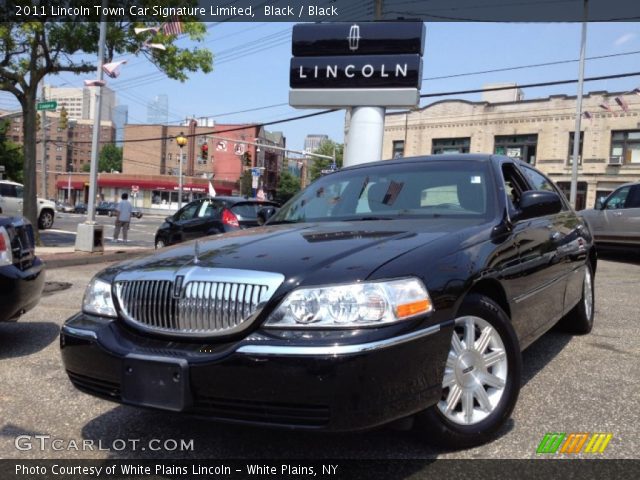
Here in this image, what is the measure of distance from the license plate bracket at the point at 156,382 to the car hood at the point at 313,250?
1.53ft

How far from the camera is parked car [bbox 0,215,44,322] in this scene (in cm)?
433

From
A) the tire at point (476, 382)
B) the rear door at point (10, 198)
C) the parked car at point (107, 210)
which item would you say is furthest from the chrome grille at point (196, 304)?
the parked car at point (107, 210)

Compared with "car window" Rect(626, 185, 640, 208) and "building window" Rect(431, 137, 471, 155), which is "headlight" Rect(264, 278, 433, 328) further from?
"building window" Rect(431, 137, 471, 155)

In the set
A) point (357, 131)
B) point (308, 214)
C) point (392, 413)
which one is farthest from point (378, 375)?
point (357, 131)

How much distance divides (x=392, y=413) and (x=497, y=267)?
114 centimetres

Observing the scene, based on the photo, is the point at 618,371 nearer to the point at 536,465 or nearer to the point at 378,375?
the point at 536,465

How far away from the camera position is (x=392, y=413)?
7.30 ft

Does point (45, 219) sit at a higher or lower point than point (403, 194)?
lower

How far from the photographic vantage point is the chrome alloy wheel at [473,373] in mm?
2654

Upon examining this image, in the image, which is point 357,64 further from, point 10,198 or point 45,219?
point 10,198

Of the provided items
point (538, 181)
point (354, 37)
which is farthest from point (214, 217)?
point (538, 181)

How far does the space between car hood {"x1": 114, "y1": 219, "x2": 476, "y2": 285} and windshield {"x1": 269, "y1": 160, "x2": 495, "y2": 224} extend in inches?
10.9

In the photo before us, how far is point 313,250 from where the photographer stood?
2633 mm

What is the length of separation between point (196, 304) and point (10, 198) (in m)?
22.9
